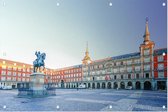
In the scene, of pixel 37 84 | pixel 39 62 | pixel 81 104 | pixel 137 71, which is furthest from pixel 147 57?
pixel 81 104

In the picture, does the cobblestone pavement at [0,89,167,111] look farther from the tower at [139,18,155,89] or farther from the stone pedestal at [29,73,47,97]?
the tower at [139,18,155,89]

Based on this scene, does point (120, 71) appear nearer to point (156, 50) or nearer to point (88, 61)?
point (156, 50)

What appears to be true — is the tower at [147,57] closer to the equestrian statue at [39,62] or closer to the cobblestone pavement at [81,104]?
the cobblestone pavement at [81,104]

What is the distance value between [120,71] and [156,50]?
1512 cm

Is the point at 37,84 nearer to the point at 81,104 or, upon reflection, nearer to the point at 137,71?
the point at 81,104

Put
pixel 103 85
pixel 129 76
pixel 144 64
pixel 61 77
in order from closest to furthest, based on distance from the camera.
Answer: pixel 144 64
pixel 129 76
pixel 103 85
pixel 61 77

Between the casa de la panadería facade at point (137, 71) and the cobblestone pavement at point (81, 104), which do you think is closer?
the cobblestone pavement at point (81, 104)

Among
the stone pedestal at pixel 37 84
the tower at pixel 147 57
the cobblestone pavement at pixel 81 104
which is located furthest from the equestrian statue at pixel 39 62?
the tower at pixel 147 57

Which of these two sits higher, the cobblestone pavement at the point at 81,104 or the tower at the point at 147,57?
the tower at the point at 147,57

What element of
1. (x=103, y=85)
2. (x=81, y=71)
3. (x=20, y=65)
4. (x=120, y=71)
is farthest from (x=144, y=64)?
(x=20, y=65)

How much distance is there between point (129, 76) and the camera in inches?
2221

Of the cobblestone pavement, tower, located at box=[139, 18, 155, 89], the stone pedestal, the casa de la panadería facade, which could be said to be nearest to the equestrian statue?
the stone pedestal

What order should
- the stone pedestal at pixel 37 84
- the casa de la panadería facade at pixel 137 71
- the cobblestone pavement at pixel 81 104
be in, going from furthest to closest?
the casa de la panadería facade at pixel 137 71, the stone pedestal at pixel 37 84, the cobblestone pavement at pixel 81 104

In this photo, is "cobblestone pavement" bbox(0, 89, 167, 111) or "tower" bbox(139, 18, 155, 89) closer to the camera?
"cobblestone pavement" bbox(0, 89, 167, 111)
